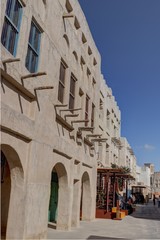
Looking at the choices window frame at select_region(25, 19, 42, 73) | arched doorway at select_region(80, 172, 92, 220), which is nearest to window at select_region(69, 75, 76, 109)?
window frame at select_region(25, 19, 42, 73)

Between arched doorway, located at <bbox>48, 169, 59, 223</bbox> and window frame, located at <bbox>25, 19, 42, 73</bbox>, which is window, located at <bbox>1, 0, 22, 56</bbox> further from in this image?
arched doorway, located at <bbox>48, 169, 59, 223</bbox>

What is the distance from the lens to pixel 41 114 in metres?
10.2

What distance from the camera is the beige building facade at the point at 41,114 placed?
8.62 meters

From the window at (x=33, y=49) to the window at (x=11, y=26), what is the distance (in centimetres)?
89

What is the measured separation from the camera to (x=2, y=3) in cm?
802

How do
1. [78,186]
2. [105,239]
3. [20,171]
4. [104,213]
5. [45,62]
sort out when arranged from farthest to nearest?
[104,213] < [78,186] < [105,239] < [45,62] < [20,171]

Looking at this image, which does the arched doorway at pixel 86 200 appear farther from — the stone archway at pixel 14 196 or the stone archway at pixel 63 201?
the stone archway at pixel 14 196

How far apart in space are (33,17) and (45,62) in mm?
1602

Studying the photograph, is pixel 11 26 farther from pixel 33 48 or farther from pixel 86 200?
pixel 86 200

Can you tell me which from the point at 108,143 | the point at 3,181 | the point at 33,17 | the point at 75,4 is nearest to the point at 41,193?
the point at 3,181

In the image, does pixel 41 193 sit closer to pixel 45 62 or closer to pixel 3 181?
pixel 3 181

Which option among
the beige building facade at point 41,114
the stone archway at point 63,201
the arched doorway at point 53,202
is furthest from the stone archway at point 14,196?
the arched doorway at point 53,202

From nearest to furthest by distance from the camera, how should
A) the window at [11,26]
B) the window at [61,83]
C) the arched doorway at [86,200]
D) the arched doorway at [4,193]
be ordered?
the window at [11,26]
the arched doorway at [4,193]
the window at [61,83]
the arched doorway at [86,200]

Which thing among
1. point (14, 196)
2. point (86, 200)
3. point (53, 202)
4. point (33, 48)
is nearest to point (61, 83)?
point (33, 48)
